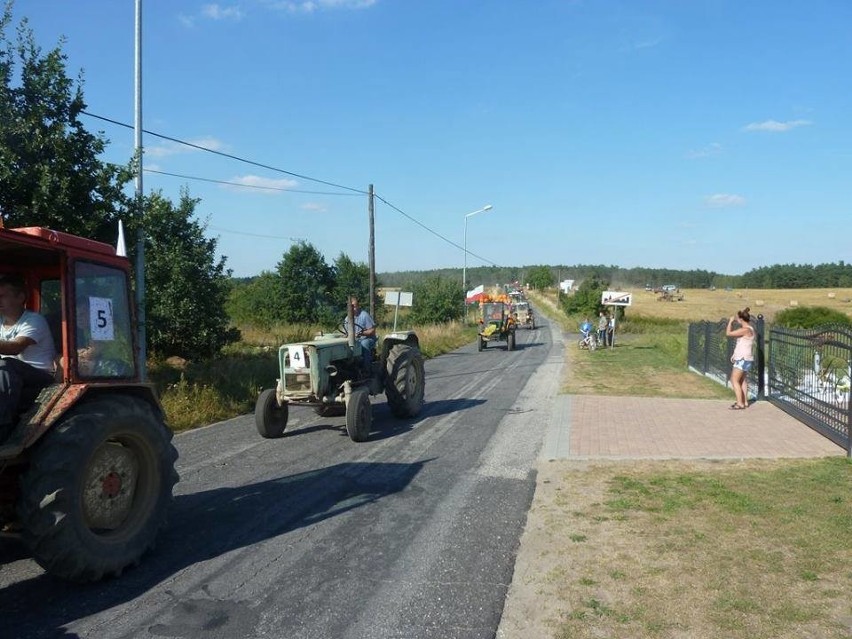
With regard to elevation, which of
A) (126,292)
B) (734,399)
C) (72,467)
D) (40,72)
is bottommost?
(734,399)

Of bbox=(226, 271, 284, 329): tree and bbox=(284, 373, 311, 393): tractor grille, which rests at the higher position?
bbox=(226, 271, 284, 329): tree

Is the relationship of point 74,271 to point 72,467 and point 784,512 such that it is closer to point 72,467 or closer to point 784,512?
point 72,467

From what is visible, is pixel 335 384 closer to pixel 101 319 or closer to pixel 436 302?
pixel 101 319

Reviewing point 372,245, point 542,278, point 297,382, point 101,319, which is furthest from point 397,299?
point 542,278

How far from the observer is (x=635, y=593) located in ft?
14.0

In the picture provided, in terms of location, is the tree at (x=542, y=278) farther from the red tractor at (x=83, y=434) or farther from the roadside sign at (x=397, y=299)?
the red tractor at (x=83, y=434)

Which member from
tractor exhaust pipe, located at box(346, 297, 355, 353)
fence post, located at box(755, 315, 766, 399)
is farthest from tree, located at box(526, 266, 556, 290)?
tractor exhaust pipe, located at box(346, 297, 355, 353)

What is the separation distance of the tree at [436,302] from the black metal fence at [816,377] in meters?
33.8

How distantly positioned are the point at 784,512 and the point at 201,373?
10.5 m

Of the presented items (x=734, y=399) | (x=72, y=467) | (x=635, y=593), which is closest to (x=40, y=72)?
(x=72, y=467)

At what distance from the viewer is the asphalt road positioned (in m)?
3.89

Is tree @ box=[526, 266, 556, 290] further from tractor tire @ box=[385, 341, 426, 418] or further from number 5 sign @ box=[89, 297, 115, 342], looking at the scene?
number 5 sign @ box=[89, 297, 115, 342]

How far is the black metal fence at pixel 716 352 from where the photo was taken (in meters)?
12.7

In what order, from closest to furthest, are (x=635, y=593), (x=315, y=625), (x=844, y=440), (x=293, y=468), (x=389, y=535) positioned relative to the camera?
(x=315, y=625), (x=635, y=593), (x=389, y=535), (x=293, y=468), (x=844, y=440)
